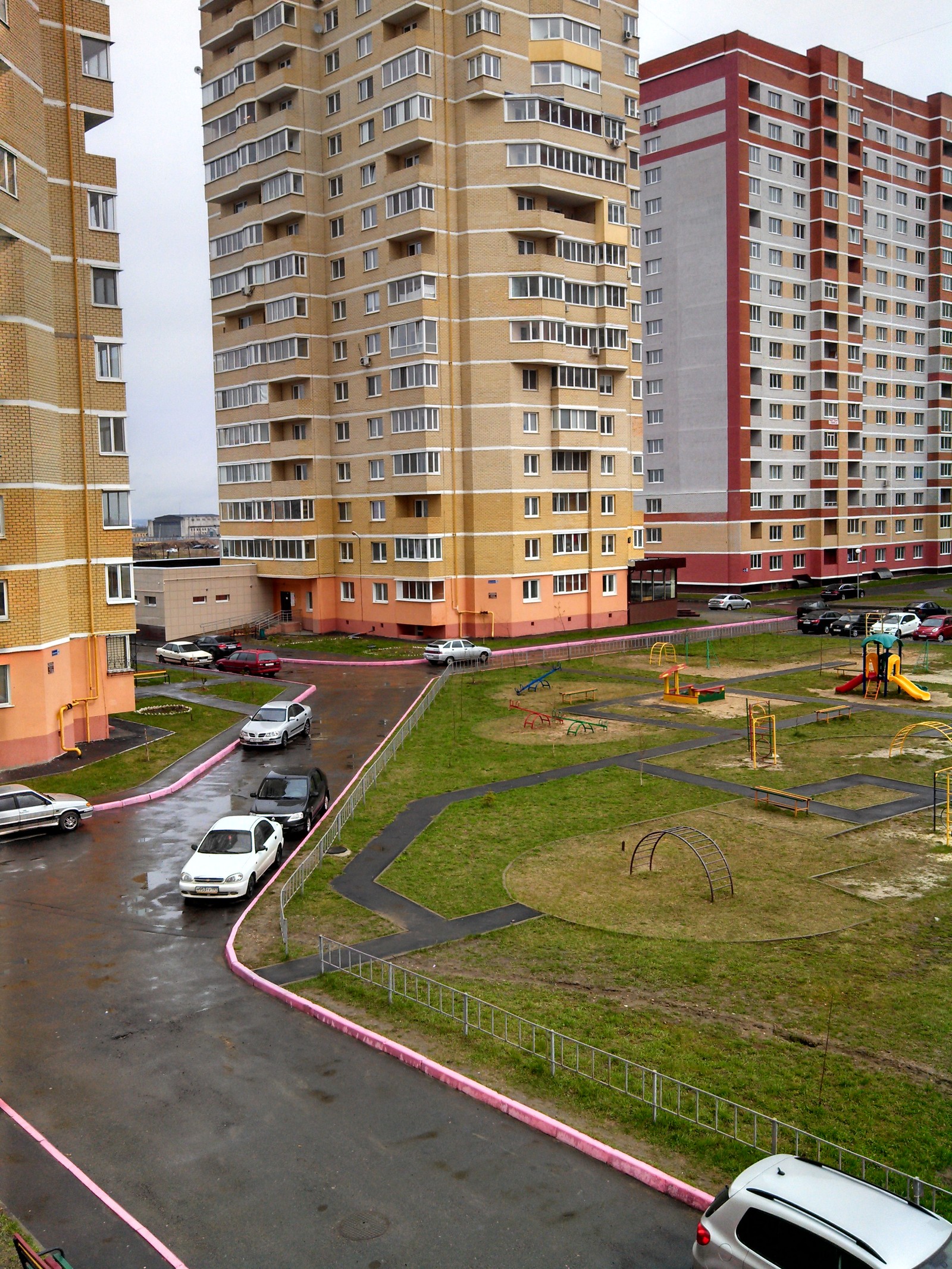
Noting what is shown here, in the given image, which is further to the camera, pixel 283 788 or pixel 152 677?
pixel 152 677

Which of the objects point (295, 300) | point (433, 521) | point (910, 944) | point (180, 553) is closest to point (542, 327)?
point (433, 521)

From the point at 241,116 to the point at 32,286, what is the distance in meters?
42.7

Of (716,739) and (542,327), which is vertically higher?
(542,327)

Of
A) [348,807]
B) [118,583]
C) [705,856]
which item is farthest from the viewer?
[118,583]

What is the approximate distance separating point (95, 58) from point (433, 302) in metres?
24.6

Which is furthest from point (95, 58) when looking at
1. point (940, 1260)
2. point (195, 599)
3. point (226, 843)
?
point (940, 1260)

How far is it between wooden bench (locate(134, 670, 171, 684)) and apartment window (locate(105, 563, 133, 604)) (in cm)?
1301

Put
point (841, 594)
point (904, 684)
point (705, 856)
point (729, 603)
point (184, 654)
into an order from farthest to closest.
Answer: point (841, 594) < point (729, 603) < point (184, 654) < point (904, 684) < point (705, 856)

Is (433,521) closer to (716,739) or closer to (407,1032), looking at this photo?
(716,739)

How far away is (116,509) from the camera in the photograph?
3897cm

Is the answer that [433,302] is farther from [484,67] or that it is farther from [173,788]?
[173,788]

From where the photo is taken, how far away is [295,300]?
66500mm

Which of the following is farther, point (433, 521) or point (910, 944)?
point (433, 521)

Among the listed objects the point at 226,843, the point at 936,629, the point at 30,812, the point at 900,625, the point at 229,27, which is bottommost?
the point at 30,812
